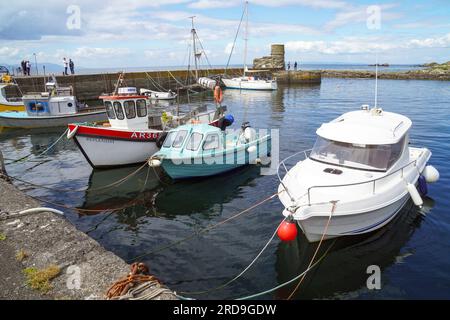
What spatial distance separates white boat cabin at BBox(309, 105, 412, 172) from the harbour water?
2.09m

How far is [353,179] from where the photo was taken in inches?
344

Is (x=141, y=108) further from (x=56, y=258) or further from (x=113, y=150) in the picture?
(x=56, y=258)

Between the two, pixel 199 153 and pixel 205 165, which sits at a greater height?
pixel 199 153

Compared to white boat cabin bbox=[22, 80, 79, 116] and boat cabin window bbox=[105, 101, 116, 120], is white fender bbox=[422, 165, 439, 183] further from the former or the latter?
white boat cabin bbox=[22, 80, 79, 116]

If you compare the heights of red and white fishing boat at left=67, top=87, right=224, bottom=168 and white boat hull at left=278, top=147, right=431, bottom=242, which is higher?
red and white fishing boat at left=67, top=87, right=224, bottom=168

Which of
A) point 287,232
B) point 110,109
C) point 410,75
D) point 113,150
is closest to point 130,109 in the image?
point 110,109

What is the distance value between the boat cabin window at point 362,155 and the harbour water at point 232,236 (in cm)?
204

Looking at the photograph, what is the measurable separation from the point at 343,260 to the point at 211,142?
7.72 metres

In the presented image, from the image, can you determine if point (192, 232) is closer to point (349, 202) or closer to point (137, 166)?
point (349, 202)

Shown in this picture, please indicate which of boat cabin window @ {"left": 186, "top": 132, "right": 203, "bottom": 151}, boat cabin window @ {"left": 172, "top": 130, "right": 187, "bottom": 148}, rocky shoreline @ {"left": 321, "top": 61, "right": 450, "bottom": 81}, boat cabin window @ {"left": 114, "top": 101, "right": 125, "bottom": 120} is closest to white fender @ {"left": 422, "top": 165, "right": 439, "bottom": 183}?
boat cabin window @ {"left": 186, "top": 132, "right": 203, "bottom": 151}

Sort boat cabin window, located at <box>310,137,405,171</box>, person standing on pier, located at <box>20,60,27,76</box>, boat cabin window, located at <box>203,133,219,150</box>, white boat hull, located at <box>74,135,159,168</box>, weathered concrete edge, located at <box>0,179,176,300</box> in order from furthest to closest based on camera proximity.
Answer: person standing on pier, located at <box>20,60,27,76</box> < white boat hull, located at <box>74,135,159,168</box> < boat cabin window, located at <box>203,133,219,150</box> < boat cabin window, located at <box>310,137,405,171</box> < weathered concrete edge, located at <box>0,179,176,300</box>

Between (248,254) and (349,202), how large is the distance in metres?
3.01

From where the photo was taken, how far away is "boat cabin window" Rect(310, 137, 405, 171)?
923 centimetres

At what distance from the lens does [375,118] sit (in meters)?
10.8
